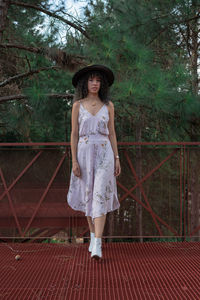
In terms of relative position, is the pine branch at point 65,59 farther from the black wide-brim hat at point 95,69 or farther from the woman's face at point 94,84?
the woman's face at point 94,84

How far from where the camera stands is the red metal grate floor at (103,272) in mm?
1877

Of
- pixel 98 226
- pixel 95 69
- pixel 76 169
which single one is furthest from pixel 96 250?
pixel 95 69

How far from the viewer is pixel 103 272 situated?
2256 millimetres

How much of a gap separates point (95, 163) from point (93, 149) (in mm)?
120

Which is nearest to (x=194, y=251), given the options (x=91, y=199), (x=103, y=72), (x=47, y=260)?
(x=91, y=199)

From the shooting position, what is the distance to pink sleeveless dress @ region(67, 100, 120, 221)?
2639 millimetres

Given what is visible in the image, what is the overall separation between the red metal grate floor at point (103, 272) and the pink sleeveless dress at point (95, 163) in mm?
437

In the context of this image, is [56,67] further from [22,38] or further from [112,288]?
[112,288]

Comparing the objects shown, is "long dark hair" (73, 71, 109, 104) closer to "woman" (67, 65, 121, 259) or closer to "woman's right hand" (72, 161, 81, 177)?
"woman" (67, 65, 121, 259)

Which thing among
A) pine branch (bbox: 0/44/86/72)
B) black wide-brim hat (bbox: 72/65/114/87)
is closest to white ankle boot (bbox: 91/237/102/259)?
black wide-brim hat (bbox: 72/65/114/87)

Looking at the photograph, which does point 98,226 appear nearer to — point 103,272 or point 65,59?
point 103,272

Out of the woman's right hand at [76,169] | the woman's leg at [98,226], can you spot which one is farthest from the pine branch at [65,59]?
the woman's leg at [98,226]

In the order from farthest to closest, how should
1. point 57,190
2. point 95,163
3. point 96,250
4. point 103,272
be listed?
1. point 57,190
2. point 95,163
3. point 96,250
4. point 103,272

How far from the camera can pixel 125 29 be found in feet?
15.4
